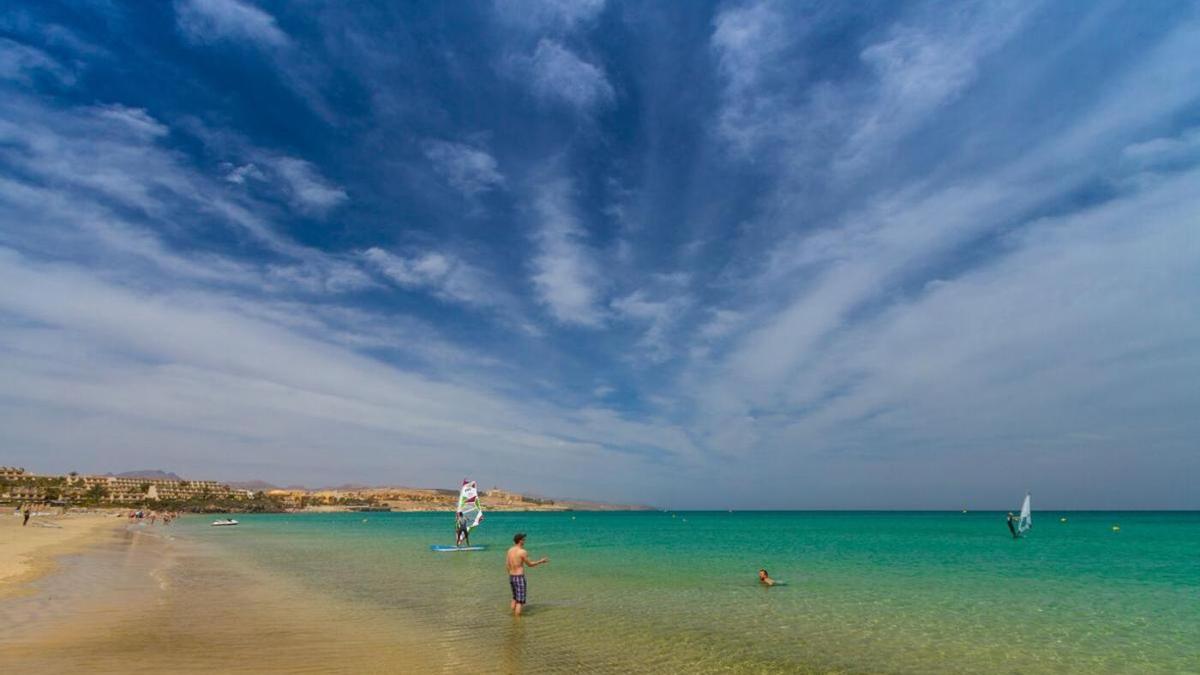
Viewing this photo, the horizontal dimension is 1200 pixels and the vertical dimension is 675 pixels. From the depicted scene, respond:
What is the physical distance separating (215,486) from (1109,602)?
18930 cm

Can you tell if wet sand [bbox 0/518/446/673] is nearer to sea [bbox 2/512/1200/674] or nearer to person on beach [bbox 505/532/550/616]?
sea [bbox 2/512/1200/674]

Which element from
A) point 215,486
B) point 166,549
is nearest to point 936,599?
point 166,549

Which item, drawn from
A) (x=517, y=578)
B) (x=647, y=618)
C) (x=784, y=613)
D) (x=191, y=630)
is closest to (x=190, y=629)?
(x=191, y=630)

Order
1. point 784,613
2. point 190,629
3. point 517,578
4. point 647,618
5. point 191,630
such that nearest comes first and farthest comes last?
point 191,630, point 190,629, point 517,578, point 647,618, point 784,613

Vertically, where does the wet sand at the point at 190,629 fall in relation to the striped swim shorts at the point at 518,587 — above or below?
below

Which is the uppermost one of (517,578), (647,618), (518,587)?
(517,578)

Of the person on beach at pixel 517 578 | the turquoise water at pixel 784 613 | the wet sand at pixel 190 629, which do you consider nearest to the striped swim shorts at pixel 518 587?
the person on beach at pixel 517 578

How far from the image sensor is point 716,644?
529 inches

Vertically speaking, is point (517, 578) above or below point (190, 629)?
above

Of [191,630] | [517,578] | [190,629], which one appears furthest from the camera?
[517,578]

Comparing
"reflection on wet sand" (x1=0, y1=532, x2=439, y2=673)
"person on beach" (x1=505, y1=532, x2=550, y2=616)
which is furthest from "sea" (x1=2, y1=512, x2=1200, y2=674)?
"person on beach" (x1=505, y1=532, x2=550, y2=616)

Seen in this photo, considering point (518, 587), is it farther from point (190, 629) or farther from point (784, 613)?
point (784, 613)

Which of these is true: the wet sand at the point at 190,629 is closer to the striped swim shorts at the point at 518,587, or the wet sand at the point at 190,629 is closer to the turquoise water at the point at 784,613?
the turquoise water at the point at 784,613

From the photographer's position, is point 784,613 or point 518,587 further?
point 784,613
